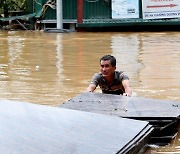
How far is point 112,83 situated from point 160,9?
2049cm

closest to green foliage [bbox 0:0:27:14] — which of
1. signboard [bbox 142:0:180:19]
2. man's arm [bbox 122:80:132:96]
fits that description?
signboard [bbox 142:0:180:19]

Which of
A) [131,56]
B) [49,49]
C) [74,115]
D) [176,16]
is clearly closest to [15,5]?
[176,16]

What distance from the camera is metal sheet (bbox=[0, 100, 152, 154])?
11.6ft

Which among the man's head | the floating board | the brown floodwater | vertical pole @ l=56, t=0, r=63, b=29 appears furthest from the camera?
vertical pole @ l=56, t=0, r=63, b=29

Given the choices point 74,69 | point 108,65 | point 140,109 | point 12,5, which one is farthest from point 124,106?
point 12,5

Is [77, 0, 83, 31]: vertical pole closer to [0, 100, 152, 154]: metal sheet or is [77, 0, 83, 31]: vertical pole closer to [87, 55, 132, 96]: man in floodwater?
Result: [87, 55, 132, 96]: man in floodwater

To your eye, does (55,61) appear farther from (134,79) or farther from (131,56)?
(134,79)

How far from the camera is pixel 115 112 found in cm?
560

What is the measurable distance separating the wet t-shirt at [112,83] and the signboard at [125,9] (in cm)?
2046

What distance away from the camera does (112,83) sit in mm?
7066

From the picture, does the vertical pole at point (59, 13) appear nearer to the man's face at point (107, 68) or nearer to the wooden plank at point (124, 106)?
the man's face at point (107, 68)

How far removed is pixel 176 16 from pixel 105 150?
78.2ft

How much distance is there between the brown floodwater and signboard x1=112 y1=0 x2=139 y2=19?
8.87m

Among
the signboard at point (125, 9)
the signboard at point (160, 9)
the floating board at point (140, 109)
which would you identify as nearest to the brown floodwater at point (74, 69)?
the floating board at point (140, 109)
